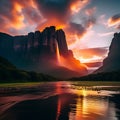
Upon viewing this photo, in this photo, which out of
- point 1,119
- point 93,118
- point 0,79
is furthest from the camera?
point 0,79

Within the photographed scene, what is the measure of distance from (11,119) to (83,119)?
9.42 metres

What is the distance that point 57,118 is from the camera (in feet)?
100

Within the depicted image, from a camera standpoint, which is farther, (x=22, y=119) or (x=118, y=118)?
(x=118, y=118)

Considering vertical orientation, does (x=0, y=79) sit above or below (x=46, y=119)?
above

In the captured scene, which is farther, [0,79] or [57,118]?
[0,79]

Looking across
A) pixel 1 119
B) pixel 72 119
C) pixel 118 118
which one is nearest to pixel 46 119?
pixel 72 119

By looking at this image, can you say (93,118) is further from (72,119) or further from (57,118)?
(57,118)

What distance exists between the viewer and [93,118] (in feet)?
102

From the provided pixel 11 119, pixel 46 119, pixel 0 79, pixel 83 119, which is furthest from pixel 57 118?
pixel 0 79

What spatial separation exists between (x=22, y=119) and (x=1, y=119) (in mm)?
2643

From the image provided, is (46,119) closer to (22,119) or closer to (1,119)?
(22,119)

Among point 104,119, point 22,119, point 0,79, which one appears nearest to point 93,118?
point 104,119

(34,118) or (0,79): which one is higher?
(0,79)

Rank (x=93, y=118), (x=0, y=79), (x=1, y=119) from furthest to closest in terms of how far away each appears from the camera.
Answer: (x=0, y=79) → (x=93, y=118) → (x=1, y=119)
